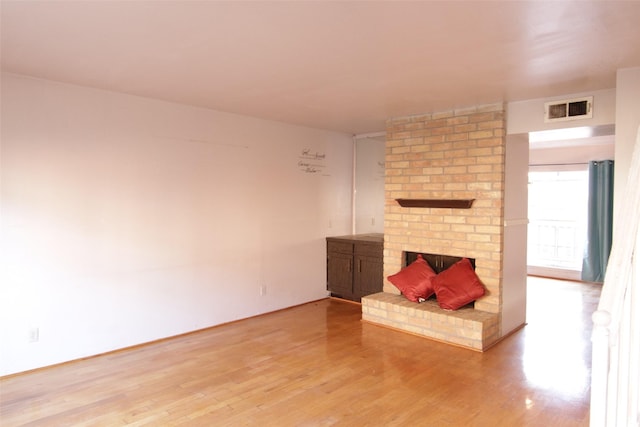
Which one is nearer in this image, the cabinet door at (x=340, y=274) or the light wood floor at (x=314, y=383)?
the light wood floor at (x=314, y=383)

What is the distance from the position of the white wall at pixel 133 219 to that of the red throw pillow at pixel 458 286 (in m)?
1.98

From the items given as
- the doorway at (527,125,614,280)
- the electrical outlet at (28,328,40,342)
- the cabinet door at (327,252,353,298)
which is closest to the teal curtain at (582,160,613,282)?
the doorway at (527,125,614,280)

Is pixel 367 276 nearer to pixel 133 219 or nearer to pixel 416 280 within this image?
pixel 416 280

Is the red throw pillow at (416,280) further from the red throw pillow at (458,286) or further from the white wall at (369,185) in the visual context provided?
the white wall at (369,185)

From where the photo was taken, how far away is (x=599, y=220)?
22.5 ft

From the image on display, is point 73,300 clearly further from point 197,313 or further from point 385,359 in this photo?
point 385,359

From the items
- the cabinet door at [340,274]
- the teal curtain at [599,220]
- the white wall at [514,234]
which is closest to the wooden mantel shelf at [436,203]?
the white wall at [514,234]

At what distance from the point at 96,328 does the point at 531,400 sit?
11.7ft

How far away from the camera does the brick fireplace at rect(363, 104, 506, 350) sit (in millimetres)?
4141

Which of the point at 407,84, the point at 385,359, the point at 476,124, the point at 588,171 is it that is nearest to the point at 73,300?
the point at 385,359

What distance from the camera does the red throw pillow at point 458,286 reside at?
165 inches

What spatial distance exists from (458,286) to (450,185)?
41.7 inches

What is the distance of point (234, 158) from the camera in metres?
4.75

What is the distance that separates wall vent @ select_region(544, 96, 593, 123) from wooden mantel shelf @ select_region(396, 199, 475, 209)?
1056 mm
